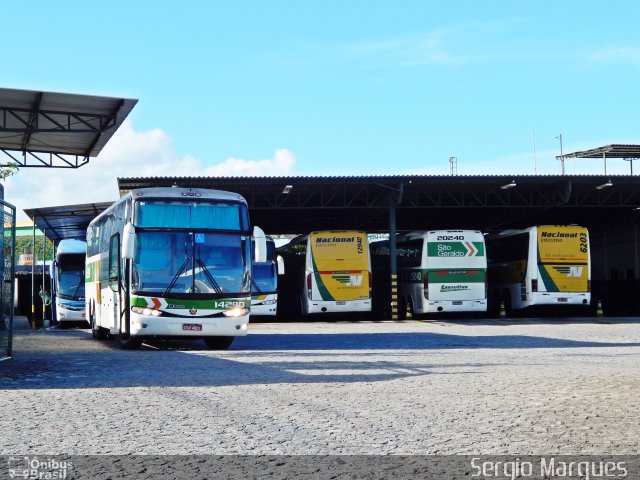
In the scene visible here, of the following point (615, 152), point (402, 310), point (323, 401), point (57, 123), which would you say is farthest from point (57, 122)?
point (615, 152)

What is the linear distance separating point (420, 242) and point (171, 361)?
20201 millimetres

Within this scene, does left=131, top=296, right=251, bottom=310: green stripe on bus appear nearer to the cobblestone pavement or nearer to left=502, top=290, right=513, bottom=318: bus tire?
the cobblestone pavement

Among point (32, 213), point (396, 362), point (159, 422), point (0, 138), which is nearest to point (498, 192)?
point (32, 213)

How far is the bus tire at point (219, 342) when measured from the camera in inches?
798

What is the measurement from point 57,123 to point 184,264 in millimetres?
5674

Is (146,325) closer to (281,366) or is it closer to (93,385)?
(281,366)

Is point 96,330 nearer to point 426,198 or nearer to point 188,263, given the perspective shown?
point 188,263

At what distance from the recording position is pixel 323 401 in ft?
33.9

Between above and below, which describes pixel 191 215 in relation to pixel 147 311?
above

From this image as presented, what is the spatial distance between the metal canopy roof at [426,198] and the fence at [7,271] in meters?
19.1

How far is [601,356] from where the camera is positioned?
1709 cm

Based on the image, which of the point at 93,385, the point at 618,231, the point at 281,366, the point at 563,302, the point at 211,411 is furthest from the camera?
the point at 618,231

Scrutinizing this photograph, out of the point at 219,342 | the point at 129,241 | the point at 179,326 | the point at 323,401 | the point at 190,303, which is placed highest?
the point at 129,241

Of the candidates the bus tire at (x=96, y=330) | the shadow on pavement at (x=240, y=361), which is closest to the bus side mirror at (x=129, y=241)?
the shadow on pavement at (x=240, y=361)
